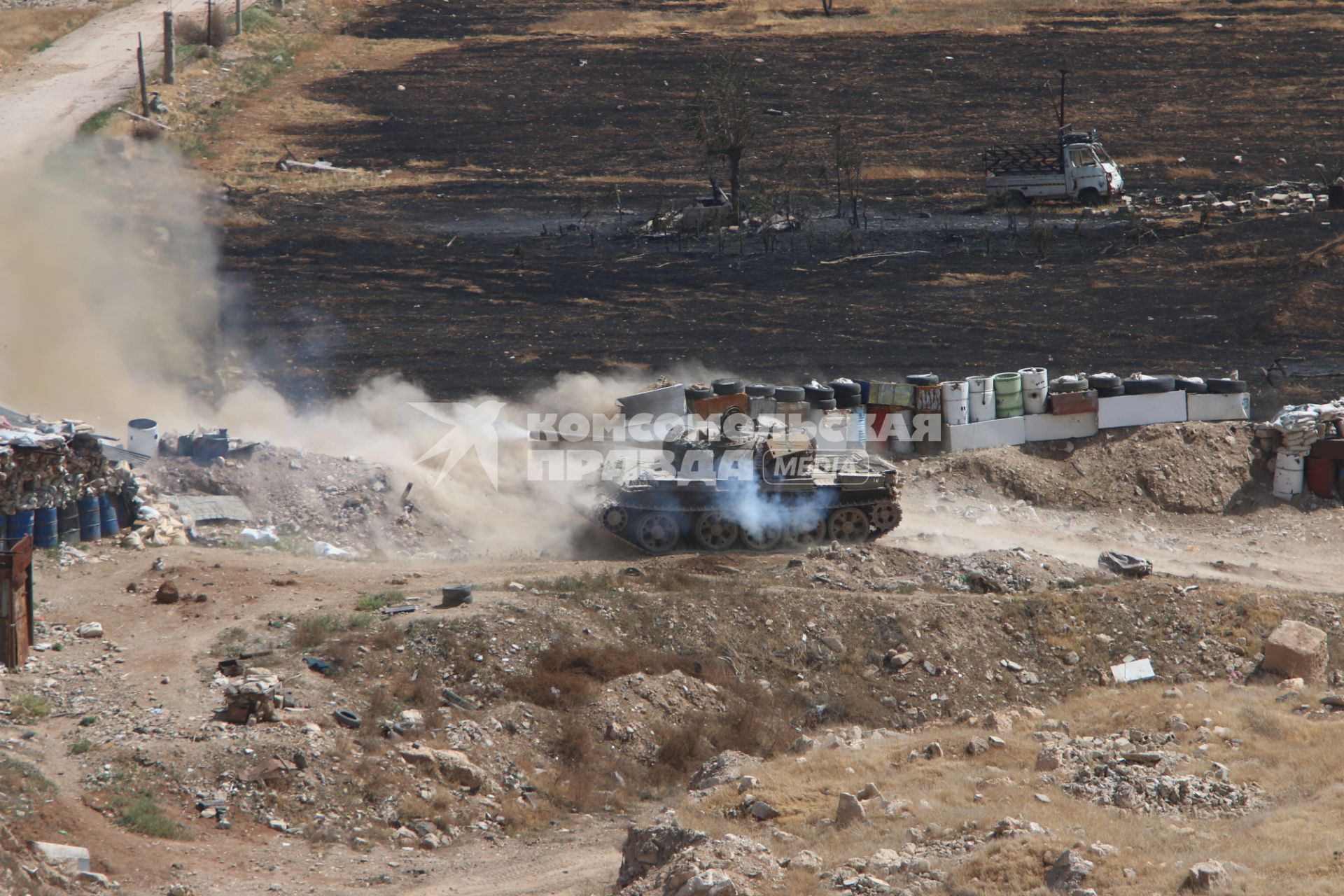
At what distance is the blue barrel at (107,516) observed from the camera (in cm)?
2191

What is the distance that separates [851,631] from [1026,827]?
701 centimetres

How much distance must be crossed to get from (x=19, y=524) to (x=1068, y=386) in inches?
722

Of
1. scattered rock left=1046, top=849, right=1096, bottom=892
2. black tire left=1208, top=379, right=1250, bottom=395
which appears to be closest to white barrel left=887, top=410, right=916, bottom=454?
black tire left=1208, top=379, right=1250, bottom=395

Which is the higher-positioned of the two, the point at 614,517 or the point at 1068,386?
the point at 1068,386

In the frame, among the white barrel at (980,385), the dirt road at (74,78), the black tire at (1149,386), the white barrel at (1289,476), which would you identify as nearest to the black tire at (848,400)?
the white barrel at (980,385)

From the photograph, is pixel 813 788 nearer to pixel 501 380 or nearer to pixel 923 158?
pixel 501 380

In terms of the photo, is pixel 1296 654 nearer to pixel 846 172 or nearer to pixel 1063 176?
pixel 1063 176

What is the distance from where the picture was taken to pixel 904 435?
27.8 meters

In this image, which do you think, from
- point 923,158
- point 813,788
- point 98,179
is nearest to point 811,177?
point 923,158

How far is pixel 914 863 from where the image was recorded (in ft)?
43.0

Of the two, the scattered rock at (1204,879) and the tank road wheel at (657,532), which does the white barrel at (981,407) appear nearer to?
the tank road wheel at (657,532)

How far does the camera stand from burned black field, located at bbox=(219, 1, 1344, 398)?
33.1 meters

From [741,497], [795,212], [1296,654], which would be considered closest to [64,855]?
[741,497]

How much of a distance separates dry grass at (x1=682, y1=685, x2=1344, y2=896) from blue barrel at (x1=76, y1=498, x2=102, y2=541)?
11097 millimetres
